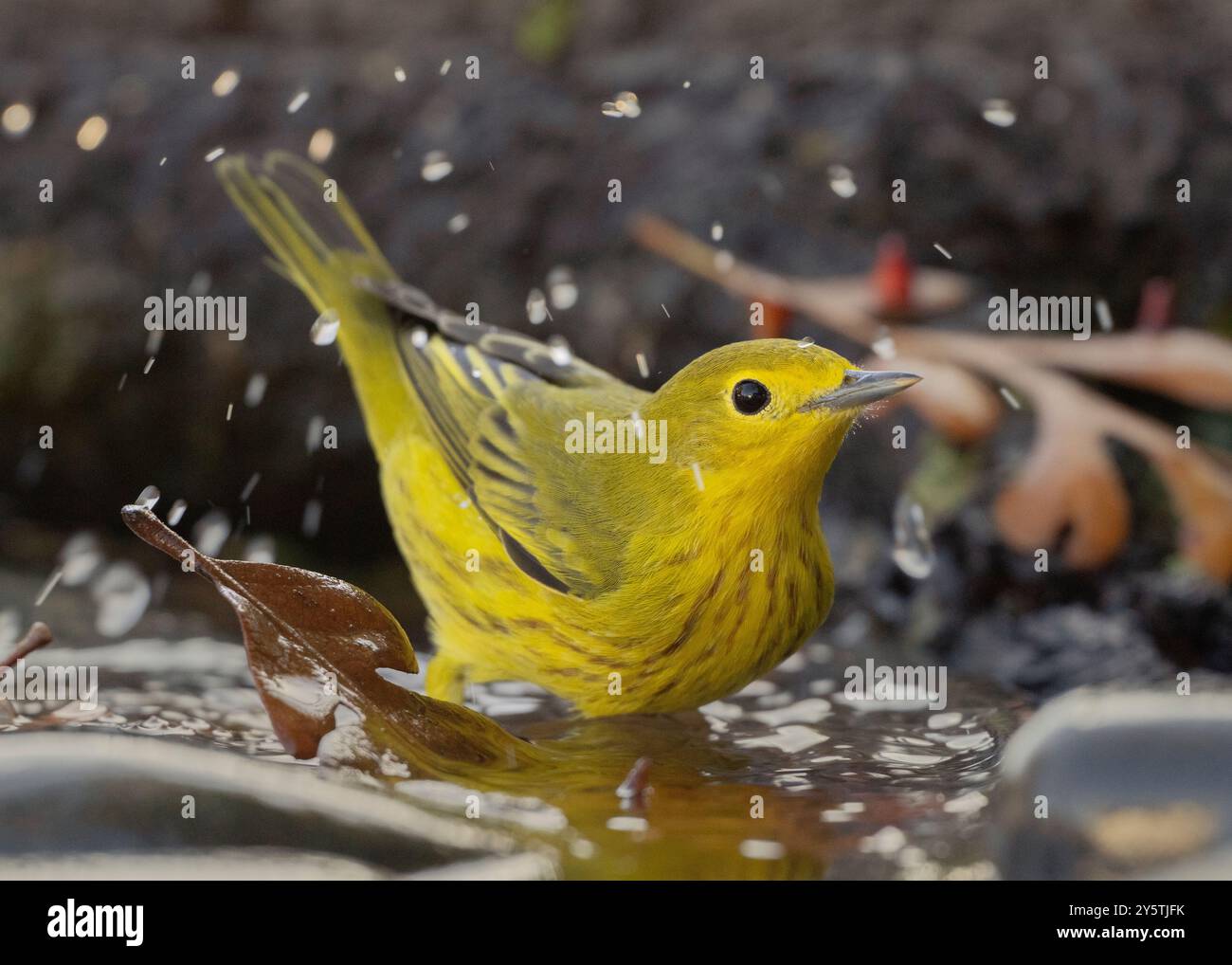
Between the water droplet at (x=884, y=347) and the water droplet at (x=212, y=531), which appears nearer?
the water droplet at (x=884, y=347)

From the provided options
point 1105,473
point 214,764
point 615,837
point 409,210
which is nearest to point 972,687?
point 1105,473

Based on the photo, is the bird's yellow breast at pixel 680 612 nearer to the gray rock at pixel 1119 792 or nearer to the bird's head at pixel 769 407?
the bird's head at pixel 769 407

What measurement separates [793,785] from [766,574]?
533mm

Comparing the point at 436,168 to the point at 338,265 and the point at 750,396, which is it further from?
the point at 750,396

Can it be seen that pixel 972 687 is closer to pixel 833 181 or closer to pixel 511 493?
pixel 511 493

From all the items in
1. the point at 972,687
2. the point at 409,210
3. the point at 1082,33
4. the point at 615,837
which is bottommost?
the point at 615,837

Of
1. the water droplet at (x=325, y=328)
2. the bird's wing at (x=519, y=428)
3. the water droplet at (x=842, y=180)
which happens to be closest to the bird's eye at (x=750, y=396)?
the bird's wing at (x=519, y=428)

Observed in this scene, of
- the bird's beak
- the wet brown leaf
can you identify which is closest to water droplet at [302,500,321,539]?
the wet brown leaf

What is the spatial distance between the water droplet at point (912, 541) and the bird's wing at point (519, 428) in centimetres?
116

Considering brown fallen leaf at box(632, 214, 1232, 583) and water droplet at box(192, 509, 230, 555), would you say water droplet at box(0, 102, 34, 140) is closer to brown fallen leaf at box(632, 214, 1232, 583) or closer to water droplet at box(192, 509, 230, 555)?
water droplet at box(192, 509, 230, 555)

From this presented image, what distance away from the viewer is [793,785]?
2992 millimetres

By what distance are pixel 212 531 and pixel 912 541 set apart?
2.55 metres

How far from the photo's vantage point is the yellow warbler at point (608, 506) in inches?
128

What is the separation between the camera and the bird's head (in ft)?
10.1
